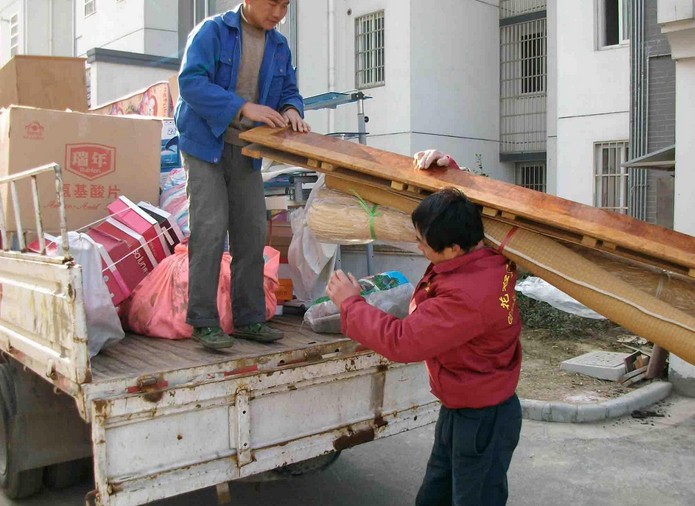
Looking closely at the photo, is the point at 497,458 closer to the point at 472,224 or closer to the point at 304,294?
the point at 472,224

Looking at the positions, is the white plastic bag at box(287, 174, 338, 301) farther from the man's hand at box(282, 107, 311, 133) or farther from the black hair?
the black hair

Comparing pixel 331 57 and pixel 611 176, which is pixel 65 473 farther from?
pixel 331 57

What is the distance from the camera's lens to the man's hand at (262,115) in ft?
10.7

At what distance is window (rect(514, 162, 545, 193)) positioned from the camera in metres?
15.1

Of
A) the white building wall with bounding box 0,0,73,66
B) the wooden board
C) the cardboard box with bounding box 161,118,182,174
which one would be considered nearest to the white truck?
the wooden board

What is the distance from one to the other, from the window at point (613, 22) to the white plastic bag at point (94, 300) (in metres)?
9.69

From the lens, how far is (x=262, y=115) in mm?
3266

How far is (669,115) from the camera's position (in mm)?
7746

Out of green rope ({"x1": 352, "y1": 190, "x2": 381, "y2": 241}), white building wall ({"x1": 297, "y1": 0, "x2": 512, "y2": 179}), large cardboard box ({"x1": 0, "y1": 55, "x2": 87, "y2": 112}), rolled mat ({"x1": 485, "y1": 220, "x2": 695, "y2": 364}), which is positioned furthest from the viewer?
white building wall ({"x1": 297, "y1": 0, "x2": 512, "y2": 179})

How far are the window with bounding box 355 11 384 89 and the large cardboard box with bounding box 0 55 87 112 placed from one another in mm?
8016

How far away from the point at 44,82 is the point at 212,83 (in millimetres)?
3262

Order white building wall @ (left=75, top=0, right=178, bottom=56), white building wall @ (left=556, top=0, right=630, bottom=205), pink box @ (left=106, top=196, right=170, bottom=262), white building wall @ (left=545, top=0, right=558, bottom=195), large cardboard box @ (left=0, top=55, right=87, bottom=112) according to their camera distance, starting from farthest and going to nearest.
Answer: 1. white building wall @ (left=75, top=0, right=178, bottom=56)
2. white building wall @ (left=545, top=0, right=558, bottom=195)
3. white building wall @ (left=556, top=0, right=630, bottom=205)
4. large cardboard box @ (left=0, top=55, right=87, bottom=112)
5. pink box @ (left=106, top=196, right=170, bottom=262)

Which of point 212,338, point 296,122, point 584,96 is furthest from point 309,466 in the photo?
point 584,96

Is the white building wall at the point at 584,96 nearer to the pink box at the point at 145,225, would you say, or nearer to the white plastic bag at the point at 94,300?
the pink box at the point at 145,225
